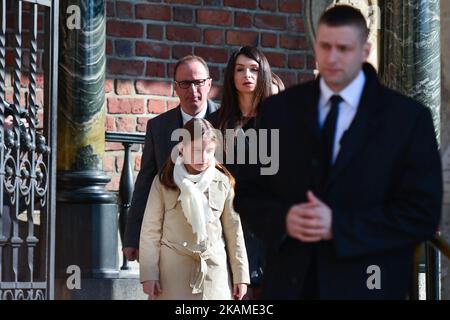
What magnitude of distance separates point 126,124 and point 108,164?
0.95ft

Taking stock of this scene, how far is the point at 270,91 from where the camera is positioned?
693 cm

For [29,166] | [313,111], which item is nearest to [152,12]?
[29,166]

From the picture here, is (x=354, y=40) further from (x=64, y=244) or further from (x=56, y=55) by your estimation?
(x=64, y=244)

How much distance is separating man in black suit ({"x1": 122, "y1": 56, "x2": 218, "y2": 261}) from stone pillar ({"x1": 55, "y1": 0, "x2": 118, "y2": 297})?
25.6 inches

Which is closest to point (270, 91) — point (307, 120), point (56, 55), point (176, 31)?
point (56, 55)

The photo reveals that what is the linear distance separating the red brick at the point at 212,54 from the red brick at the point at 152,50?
232 millimetres

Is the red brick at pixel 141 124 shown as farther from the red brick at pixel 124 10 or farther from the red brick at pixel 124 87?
the red brick at pixel 124 10

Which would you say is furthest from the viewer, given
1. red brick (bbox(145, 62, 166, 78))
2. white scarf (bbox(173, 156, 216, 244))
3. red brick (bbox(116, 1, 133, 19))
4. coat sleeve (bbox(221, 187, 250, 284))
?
red brick (bbox(145, 62, 166, 78))

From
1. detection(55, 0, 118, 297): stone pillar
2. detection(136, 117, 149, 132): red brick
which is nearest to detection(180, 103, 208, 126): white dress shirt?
detection(55, 0, 118, 297): stone pillar

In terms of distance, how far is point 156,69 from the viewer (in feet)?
28.3

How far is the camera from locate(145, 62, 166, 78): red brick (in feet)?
28.3

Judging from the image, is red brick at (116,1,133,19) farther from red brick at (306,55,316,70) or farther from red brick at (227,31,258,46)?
red brick at (306,55,316,70)

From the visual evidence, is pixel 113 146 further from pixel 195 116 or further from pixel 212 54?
pixel 195 116

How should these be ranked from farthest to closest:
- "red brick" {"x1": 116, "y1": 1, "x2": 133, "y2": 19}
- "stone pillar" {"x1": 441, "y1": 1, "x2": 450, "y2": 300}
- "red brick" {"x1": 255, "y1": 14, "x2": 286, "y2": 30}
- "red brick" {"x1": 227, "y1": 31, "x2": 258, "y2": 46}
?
"stone pillar" {"x1": 441, "y1": 1, "x2": 450, "y2": 300} → "red brick" {"x1": 255, "y1": 14, "x2": 286, "y2": 30} → "red brick" {"x1": 227, "y1": 31, "x2": 258, "y2": 46} → "red brick" {"x1": 116, "y1": 1, "x2": 133, "y2": 19}
